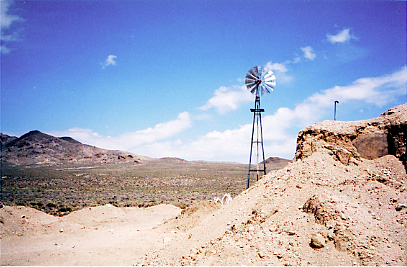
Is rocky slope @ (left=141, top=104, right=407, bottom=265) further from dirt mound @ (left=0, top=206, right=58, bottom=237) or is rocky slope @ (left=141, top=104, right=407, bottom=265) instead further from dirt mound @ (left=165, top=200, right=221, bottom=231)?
dirt mound @ (left=0, top=206, right=58, bottom=237)

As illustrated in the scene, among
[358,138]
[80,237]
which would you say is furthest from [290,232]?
[80,237]

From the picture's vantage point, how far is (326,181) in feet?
25.7

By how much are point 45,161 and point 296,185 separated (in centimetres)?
11713

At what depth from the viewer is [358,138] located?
9.31 m

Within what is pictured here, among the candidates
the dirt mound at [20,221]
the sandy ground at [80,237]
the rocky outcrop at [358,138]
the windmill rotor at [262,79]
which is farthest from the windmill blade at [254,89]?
the dirt mound at [20,221]

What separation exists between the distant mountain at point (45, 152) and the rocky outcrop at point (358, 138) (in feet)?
371

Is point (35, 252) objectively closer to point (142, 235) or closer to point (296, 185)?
point (142, 235)

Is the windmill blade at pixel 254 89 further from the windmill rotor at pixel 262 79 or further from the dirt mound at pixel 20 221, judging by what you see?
the dirt mound at pixel 20 221

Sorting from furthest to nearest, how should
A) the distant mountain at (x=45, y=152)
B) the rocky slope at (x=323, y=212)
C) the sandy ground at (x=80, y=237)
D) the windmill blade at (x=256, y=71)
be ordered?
the distant mountain at (x=45, y=152) < the windmill blade at (x=256, y=71) < the sandy ground at (x=80, y=237) < the rocky slope at (x=323, y=212)

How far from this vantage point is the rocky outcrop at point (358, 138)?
865 cm

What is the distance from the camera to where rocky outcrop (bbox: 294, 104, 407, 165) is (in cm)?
865

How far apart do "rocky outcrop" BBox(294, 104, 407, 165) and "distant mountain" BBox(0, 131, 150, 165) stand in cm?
11321

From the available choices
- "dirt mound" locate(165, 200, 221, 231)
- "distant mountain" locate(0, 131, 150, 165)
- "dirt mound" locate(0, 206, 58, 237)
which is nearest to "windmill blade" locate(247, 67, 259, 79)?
"dirt mound" locate(165, 200, 221, 231)

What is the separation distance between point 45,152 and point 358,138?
127299mm
